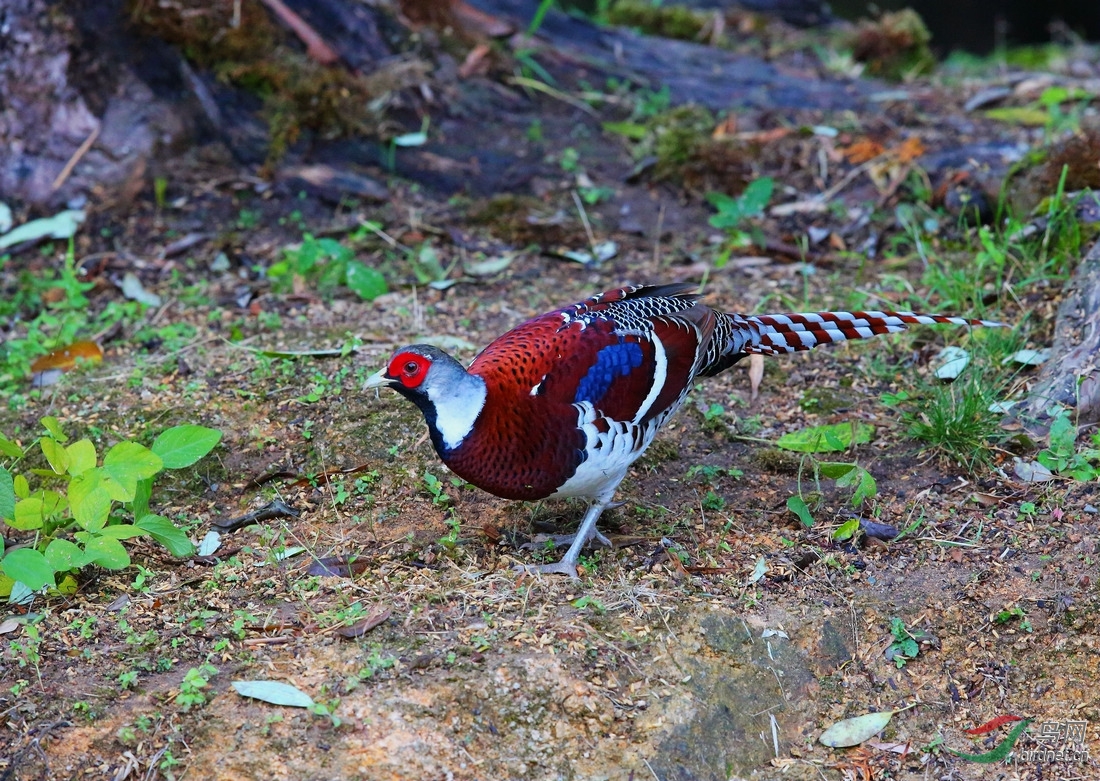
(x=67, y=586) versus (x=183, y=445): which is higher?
(x=183, y=445)

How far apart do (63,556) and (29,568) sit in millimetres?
168

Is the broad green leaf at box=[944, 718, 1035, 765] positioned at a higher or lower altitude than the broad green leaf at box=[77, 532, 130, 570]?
lower

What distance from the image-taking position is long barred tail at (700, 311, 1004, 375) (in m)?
4.12

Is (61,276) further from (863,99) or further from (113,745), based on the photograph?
(863,99)

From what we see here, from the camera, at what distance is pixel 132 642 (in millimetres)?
3182

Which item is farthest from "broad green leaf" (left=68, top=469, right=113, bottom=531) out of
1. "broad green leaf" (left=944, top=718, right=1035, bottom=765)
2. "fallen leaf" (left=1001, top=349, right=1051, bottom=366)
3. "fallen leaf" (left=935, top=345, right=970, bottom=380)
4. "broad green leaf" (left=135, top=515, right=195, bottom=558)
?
"fallen leaf" (left=1001, top=349, right=1051, bottom=366)

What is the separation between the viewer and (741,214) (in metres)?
5.84

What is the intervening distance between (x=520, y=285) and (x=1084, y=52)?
22.5 feet

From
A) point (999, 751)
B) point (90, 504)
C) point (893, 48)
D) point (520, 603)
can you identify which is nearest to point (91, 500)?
point (90, 504)

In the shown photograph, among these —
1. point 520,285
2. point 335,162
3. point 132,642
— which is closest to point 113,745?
point 132,642

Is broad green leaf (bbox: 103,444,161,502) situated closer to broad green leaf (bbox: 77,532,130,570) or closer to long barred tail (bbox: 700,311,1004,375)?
broad green leaf (bbox: 77,532,130,570)

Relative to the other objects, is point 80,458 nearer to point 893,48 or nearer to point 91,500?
point 91,500

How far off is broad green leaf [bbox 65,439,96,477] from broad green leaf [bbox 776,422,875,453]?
248 cm

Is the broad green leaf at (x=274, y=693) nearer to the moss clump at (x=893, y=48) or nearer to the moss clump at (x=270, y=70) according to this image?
the moss clump at (x=270, y=70)
